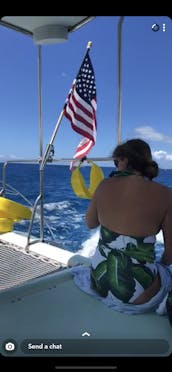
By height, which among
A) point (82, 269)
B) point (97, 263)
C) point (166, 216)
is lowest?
point (82, 269)

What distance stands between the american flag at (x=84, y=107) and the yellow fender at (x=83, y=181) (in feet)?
1.76

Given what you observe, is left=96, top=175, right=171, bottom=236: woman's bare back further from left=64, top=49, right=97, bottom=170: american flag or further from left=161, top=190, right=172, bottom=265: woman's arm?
left=64, top=49, right=97, bottom=170: american flag

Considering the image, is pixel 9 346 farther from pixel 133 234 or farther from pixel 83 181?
pixel 83 181

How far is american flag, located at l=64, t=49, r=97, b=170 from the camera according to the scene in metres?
2.24

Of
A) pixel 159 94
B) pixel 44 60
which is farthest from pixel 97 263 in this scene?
pixel 159 94

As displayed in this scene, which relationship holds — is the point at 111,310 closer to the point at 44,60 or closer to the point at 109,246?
the point at 109,246

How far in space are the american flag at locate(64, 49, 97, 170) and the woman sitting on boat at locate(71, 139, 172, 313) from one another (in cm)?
99

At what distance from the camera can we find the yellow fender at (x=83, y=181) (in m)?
1.68

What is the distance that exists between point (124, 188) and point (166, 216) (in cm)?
15

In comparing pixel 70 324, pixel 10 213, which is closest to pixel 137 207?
pixel 70 324

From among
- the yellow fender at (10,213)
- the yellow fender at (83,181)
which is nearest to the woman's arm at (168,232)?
the yellow fender at (83,181)

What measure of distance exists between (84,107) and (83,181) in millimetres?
708

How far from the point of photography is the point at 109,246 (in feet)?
3.97

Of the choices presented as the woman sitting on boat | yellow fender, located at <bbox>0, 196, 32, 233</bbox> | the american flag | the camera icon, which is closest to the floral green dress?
the woman sitting on boat
